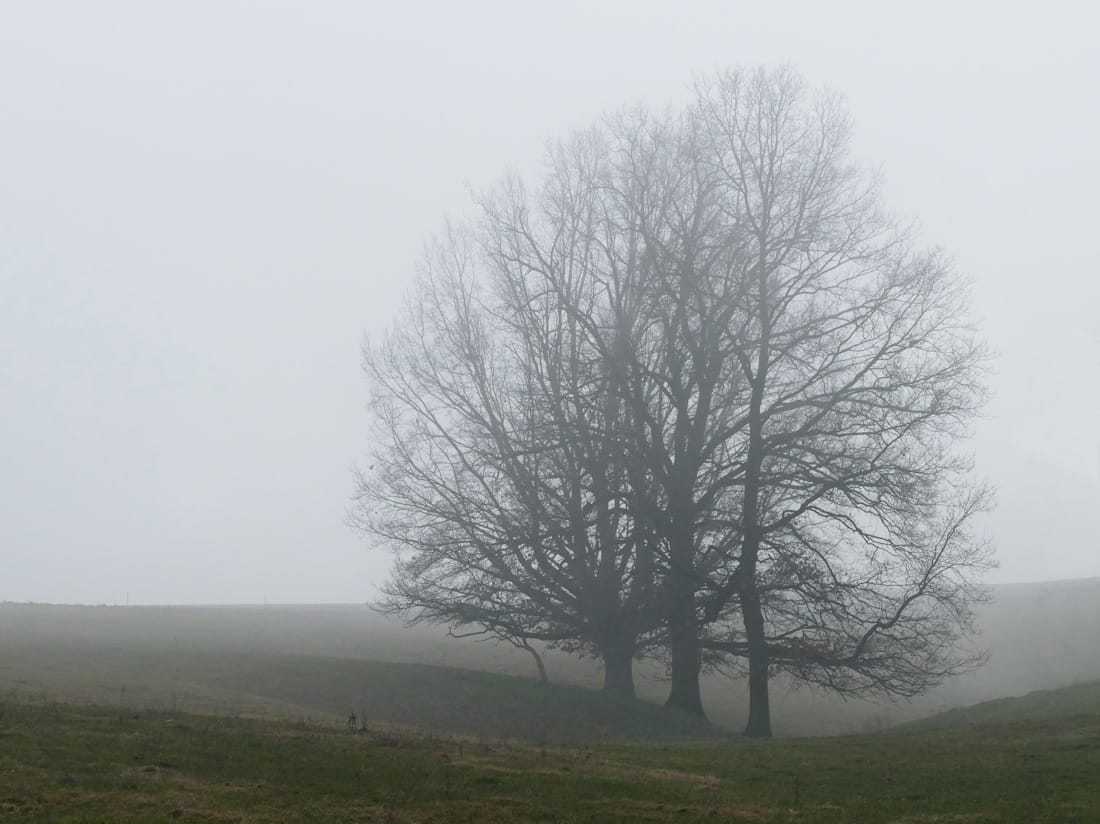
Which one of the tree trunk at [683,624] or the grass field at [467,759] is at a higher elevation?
the tree trunk at [683,624]

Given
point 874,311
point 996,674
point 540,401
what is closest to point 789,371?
point 874,311

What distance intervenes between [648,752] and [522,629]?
45.4ft

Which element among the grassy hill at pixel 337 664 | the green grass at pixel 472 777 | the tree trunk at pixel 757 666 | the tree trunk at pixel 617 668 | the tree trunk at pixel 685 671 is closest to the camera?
the green grass at pixel 472 777

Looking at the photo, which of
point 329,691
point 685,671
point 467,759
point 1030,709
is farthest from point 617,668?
point 467,759

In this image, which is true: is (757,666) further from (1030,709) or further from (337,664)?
(337,664)

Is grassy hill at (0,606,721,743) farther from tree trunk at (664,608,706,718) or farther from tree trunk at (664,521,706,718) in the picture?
tree trunk at (664,521,706,718)

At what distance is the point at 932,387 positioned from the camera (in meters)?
26.1

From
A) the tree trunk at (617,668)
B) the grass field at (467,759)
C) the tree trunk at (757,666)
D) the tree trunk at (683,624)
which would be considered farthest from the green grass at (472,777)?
the tree trunk at (617,668)

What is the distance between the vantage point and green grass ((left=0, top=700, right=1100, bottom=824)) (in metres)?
12.1

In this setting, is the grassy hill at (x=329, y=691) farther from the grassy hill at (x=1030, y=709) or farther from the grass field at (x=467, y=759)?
the grassy hill at (x=1030, y=709)

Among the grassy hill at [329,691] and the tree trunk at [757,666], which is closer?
the grassy hill at [329,691]

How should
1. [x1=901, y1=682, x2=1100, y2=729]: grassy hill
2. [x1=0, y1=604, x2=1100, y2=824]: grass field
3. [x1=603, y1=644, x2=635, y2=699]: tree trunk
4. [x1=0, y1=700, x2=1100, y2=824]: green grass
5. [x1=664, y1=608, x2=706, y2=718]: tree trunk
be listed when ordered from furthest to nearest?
[x1=603, y1=644, x2=635, y2=699]: tree trunk → [x1=664, y1=608, x2=706, y2=718]: tree trunk → [x1=901, y1=682, x2=1100, y2=729]: grassy hill → [x1=0, y1=604, x2=1100, y2=824]: grass field → [x1=0, y1=700, x2=1100, y2=824]: green grass

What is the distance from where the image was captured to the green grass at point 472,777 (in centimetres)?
1208

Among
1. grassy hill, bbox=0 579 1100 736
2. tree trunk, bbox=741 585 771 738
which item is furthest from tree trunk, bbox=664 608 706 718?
tree trunk, bbox=741 585 771 738
